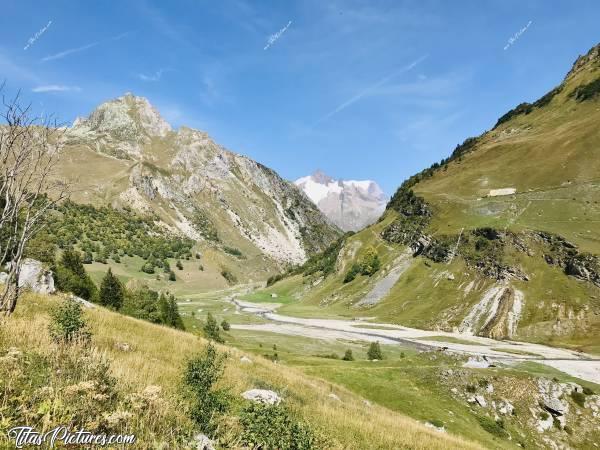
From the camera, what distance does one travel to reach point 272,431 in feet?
30.8

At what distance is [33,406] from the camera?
7422mm

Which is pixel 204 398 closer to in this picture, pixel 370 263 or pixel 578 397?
pixel 578 397

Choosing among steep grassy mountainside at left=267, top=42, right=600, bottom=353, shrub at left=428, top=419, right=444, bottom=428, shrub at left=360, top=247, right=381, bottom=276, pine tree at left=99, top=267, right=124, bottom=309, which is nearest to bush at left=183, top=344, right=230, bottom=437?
shrub at left=428, top=419, right=444, bottom=428

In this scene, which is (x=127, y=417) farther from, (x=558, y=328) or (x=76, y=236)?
(x=76, y=236)

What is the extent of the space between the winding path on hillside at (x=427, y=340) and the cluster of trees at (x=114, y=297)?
144ft

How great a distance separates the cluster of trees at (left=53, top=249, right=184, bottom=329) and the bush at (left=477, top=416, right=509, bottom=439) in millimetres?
39959

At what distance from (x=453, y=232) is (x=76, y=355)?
14680 cm

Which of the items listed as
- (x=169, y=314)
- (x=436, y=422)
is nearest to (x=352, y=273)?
(x=169, y=314)

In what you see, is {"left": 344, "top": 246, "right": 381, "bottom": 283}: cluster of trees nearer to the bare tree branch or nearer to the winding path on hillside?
the winding path on hillside

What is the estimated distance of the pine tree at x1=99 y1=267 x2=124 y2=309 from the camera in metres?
67.7

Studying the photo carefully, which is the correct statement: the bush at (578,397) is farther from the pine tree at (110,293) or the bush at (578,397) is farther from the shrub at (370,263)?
the shrub at (370,263)

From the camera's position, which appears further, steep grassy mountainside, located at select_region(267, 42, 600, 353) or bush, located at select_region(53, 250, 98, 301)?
steep grassy mountainside, located at select_region(267, 42, 600, 353)

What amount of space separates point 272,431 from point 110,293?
223 feet

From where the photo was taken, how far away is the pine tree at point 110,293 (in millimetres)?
67713
